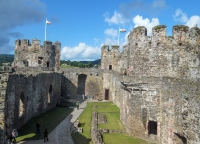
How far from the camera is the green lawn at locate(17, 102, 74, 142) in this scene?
1800 centimetres

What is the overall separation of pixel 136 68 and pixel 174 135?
624cm

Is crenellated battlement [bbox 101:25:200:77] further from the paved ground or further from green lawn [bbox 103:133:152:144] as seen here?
the paved ground

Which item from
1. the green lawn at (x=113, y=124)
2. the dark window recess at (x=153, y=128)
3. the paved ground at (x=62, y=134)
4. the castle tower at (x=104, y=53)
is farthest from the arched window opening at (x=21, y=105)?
the castle tower at (x=104, y=53)

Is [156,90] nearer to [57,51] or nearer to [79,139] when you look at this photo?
[79,139]

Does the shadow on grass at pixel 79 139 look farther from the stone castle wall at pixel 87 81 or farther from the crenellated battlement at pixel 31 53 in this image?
the stone castle wall at pixel 87 81

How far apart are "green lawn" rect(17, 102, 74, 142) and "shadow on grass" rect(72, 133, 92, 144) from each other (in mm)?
2652

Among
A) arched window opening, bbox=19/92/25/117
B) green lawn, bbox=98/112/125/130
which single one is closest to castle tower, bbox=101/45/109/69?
green lawn, bbox=98/112/125/130

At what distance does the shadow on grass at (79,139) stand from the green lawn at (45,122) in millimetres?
2652

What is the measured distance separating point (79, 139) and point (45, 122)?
605cm

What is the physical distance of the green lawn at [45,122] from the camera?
709 inches

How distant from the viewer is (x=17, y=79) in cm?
1895

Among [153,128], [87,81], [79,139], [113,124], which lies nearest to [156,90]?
[153,128]

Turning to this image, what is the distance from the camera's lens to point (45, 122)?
72.4 feet

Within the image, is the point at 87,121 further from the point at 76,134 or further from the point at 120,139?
the point at 120,139
